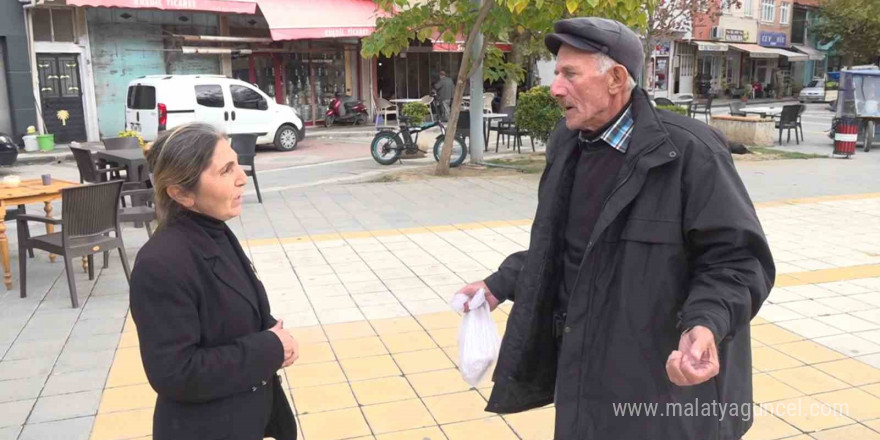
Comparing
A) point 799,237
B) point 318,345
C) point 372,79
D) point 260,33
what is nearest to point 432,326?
point 318,345

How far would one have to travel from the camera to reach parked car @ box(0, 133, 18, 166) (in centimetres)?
1336

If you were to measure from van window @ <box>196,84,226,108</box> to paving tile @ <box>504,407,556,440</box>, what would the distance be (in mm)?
12919

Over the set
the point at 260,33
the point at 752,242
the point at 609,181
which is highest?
the point at 260,33

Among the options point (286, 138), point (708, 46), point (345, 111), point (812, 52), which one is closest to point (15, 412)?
point (286, 138)

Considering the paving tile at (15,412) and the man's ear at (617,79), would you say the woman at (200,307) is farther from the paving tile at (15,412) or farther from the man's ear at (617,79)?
the paving tile at (15,412)

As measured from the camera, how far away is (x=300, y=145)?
17.2m

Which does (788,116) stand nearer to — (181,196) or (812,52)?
(181,196)

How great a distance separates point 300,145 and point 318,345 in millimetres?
13243

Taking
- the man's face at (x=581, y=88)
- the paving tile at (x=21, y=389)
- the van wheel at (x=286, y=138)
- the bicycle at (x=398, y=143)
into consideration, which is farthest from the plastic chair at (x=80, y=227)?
the van wheel at (x=286, y=138)

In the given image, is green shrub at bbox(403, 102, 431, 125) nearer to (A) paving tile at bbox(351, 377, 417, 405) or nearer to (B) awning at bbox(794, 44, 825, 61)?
(A) paving tile at bbox(351, 377, 417, 405)

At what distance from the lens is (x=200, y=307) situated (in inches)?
72.7

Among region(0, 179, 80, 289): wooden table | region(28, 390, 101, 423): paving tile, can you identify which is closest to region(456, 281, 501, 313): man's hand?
region(28, 390, 101, 423): paving tile

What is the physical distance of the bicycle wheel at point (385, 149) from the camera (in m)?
12.9

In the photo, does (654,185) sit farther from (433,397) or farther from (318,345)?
(318,345)
